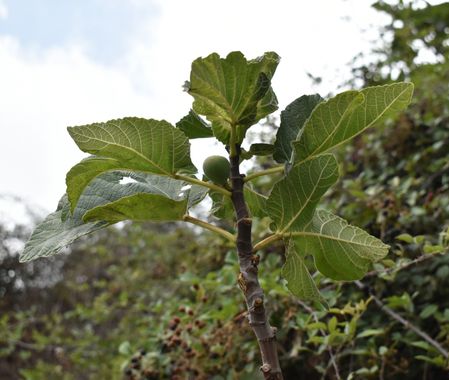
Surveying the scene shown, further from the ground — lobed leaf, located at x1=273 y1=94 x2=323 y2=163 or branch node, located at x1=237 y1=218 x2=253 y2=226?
lobed leaf, located at x1=273 y1=94 x2=323 y2=163

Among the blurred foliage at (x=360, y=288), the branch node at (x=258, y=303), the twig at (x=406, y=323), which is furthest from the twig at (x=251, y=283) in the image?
the twig at (x=406, y=323)

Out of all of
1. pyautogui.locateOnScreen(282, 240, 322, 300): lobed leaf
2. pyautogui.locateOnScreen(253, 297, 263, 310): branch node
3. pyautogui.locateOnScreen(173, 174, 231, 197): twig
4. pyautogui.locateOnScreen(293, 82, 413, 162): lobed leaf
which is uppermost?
pyautogui.locateOnScreen(293, 82, 413, 162): lobed leaf

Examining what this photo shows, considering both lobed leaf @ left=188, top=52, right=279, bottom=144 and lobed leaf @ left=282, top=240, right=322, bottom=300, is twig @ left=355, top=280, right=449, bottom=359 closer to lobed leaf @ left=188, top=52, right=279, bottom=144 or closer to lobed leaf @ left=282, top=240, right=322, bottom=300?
lobed leaf @ left=282, top=240, right=322, bottom=300

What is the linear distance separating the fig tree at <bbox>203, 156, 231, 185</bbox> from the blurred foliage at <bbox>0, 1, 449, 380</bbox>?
397 mm

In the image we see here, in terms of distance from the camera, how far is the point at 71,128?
23.5 inches

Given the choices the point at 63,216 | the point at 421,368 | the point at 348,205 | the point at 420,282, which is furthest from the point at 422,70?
the point at 63,216

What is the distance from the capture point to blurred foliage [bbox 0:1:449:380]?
1267 mm

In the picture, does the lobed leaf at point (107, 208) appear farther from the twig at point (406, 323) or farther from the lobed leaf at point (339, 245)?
the twig at point (406, 323)

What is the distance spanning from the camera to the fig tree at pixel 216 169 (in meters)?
0.61

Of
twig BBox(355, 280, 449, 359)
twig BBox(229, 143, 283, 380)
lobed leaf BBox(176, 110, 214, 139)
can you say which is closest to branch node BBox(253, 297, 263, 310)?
twig BBox(229, 143, 283, 380)

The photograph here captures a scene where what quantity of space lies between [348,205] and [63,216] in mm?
1264

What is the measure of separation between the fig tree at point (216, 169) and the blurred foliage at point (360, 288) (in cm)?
40

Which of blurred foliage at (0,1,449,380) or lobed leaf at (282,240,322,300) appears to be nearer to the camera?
lobed leaf at (282,240,322,300)

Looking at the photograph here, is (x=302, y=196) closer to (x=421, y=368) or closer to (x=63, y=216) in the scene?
(x=63, y=216)
